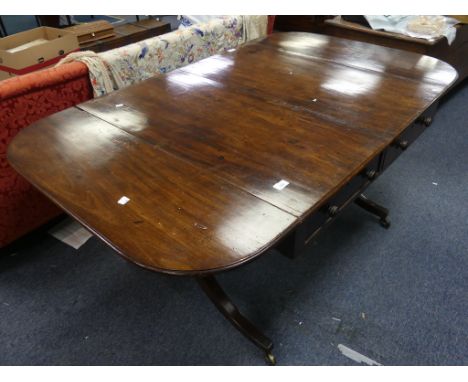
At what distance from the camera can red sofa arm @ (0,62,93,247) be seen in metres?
1.39

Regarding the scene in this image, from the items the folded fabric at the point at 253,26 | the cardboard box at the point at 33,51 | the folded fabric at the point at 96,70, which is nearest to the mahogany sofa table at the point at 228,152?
the folded fabric at the point at 96,70

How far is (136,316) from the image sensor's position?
1.42 metres

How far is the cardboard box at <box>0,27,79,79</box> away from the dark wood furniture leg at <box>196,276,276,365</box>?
1842mm

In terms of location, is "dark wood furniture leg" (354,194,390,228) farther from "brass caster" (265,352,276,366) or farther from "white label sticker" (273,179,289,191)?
"white label sticker" (273,179,289,191)

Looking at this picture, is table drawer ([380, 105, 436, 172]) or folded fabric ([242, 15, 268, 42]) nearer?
table drawer ([380, 105, 436, 172])

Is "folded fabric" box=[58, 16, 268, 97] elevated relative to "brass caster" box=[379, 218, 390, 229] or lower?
elevated

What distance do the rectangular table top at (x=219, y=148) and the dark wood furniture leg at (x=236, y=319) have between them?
516 millimetres

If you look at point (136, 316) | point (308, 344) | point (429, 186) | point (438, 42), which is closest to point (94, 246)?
point (136, 316)

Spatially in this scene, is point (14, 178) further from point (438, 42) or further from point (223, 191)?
point (438, 42)

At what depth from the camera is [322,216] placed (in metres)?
0.93

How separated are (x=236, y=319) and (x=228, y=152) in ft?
2.09

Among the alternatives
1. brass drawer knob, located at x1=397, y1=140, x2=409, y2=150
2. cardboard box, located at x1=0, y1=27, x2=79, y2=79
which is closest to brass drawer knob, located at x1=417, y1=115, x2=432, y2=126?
brass drawer knob, located at x1=397, y1=140, x2=409, y2=150

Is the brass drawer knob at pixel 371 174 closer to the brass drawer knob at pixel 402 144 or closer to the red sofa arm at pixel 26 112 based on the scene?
the brass drawer knob at pixel 402 144

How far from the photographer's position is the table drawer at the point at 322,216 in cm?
87
